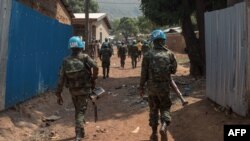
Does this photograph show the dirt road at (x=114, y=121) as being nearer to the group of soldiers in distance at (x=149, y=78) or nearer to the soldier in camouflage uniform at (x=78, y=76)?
the soldier in camouflage uniform at (x=78, y=76)

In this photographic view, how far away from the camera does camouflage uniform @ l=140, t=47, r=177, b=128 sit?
748 centimetres

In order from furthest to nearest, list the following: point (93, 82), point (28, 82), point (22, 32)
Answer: point (28, 82) < point (22, 32) < point (93, 82)

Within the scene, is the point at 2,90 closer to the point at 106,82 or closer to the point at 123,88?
the point at 123,88

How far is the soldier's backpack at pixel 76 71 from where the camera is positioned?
7984 millimetres

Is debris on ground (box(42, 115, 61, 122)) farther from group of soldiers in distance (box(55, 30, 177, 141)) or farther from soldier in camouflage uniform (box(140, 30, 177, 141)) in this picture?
soldier in camouflage uniform (box(140, 30, 177, 141))

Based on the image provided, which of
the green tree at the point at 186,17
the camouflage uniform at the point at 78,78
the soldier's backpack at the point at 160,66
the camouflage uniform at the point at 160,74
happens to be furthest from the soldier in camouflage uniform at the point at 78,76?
the green tree at the point at 186,17

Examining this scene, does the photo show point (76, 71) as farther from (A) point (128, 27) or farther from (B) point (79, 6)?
(A) point (128, 27)

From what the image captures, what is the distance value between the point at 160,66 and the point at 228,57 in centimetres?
202

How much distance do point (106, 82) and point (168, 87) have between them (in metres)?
11.5

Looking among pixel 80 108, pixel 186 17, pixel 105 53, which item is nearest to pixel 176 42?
pixel 105 53

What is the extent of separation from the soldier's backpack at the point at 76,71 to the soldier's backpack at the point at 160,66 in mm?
1280

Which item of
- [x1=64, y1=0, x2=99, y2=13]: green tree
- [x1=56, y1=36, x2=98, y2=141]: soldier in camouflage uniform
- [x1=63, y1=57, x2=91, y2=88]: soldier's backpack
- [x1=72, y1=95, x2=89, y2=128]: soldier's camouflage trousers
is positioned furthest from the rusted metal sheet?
[x1=64, y1=0, x2=99, y2=13]: green tree

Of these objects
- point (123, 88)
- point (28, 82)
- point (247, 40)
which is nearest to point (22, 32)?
point (28, 82)

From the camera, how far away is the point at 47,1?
19750mm
